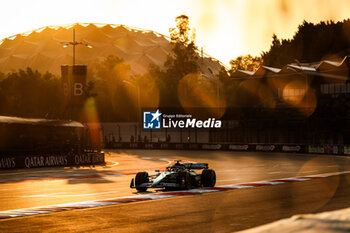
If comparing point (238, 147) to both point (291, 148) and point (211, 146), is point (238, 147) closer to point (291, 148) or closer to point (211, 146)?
point (211, 146)

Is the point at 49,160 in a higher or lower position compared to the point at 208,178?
lower

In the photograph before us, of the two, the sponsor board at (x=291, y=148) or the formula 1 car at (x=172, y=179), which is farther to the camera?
the sponsor board at (x=291, y=148)

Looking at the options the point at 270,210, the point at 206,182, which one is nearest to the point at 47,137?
the point at 206,182

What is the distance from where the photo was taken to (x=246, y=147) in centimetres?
6700

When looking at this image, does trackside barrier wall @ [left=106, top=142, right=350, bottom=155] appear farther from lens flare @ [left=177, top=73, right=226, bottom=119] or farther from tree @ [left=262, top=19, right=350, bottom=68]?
tree @ [left=262, top=19, right=350, bottom=68]

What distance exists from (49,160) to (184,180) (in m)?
22.1

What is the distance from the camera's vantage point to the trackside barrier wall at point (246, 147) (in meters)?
55.6

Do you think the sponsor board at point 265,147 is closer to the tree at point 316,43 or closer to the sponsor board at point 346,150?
the sponsor board at point 346,150

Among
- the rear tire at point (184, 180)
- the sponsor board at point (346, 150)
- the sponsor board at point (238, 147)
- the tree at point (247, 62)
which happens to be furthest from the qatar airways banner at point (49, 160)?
the tree at point (247, 62)

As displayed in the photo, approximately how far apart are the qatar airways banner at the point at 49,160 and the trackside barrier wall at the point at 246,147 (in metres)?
24.7

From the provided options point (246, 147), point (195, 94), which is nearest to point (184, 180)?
point (246, 147)

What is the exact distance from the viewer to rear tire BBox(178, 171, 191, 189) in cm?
1991

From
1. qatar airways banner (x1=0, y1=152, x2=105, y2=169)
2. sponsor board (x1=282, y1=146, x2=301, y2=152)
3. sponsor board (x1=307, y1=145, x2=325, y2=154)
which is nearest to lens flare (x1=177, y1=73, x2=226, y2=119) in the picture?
sponsor board (x1=282, y1=146, x2=301, y2=152)

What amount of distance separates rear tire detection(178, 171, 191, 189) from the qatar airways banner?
20.5 m
